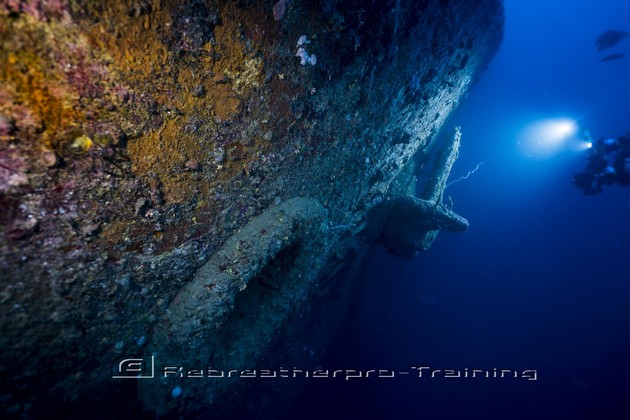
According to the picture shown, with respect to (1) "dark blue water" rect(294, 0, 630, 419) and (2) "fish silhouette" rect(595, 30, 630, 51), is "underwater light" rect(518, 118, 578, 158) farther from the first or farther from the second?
(2) "fish silhouette" rect(595, 30, 630, 51)

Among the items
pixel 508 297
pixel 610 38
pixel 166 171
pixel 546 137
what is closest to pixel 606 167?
pixel 610 38

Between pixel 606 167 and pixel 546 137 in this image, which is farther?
pixel 546 137

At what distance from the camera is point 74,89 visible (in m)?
1.08

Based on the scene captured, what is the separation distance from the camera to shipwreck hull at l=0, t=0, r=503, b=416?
1073mm

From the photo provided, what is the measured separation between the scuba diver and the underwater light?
608 inches

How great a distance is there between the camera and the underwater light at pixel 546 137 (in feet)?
78.9

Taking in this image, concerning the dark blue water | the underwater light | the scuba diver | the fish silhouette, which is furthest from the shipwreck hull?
the underwater light

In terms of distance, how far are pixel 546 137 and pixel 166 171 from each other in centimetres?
3240

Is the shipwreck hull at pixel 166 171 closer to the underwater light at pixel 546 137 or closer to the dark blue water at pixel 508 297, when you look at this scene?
the dark blue water at pixel 508 297

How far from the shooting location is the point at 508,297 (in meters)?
14.5

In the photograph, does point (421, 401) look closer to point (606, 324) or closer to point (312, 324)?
point (312, 324)

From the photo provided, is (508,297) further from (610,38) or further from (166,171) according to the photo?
(166,171)

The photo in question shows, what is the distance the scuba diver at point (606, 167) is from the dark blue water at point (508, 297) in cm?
588

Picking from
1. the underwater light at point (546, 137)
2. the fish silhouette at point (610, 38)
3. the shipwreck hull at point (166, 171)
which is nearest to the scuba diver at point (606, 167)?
the fish silhouette at point (610, 38)
